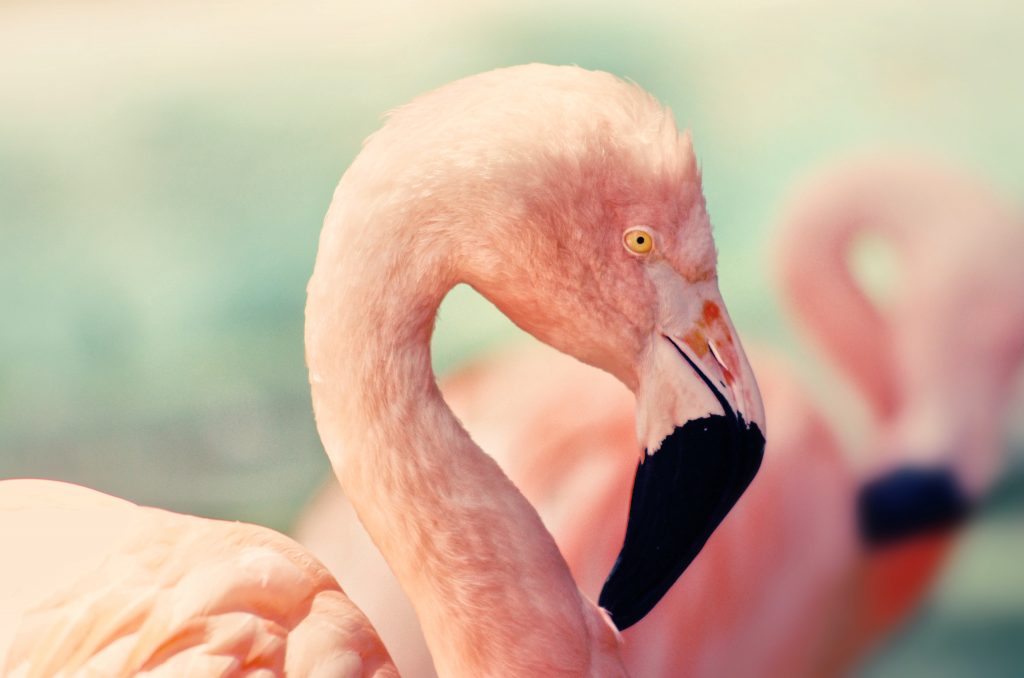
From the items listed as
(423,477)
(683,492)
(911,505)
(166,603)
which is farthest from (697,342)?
(911,505)

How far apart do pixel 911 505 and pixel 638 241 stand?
3.35ft

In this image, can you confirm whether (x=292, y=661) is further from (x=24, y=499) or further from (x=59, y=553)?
(x=24, y=499)

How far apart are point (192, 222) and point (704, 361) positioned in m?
1.03

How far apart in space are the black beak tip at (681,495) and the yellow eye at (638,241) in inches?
6.1

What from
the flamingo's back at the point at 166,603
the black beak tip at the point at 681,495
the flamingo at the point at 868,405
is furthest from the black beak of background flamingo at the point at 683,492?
the flamingo at the point at 868,405

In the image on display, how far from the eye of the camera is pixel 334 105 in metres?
1.69

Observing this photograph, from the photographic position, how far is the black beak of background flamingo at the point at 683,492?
91cm

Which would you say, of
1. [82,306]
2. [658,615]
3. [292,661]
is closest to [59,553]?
[292,661]

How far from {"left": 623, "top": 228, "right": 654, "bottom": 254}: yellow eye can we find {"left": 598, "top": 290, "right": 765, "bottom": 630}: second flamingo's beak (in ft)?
0.25

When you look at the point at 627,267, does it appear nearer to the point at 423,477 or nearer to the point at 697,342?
the point at 697,342

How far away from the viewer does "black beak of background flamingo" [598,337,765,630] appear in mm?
913

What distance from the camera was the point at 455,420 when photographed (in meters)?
0.97

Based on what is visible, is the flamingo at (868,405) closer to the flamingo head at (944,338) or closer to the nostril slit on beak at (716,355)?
the flamingo head at (944,338)

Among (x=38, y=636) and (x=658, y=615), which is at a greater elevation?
(x=38, y=636)
